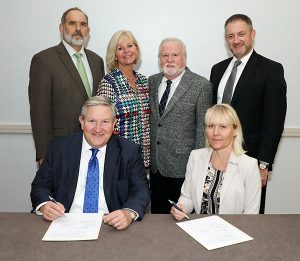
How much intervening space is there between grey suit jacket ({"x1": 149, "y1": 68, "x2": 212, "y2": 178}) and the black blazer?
282 mm

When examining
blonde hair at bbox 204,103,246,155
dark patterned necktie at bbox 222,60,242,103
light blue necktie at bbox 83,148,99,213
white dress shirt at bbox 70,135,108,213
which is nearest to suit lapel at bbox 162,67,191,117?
dark patterned necktie at bbox 222,60,242,103

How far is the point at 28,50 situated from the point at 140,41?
1.18 m

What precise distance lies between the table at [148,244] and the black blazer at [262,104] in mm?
1098

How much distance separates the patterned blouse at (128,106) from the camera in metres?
2.85

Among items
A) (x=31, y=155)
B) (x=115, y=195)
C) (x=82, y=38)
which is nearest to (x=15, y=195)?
(x=31, y=155)

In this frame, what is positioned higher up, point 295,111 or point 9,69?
point 9,69

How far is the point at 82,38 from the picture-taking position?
3143 millimetres

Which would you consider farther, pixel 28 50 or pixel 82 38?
pixel 28 50

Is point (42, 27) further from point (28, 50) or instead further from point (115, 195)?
point (115, 195)

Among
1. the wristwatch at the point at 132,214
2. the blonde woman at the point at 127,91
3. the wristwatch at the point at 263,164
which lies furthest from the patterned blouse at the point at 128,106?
the wristwatch at the point at 132,214

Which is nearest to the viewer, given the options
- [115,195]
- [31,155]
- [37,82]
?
[115,195]

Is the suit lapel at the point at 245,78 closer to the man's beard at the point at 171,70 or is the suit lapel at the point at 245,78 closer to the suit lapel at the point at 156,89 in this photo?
the man's beard at the point at 171,70

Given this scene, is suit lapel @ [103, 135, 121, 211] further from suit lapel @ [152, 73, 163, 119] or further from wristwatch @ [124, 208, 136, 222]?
suit lapel @ [152, 73, 163, 119]

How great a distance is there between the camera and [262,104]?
2867 mm
